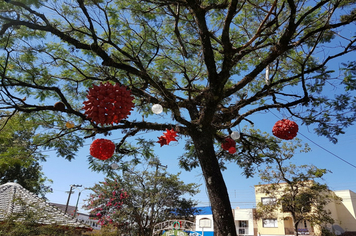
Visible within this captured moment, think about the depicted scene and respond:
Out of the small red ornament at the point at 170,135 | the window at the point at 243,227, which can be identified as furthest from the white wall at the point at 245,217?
the small red ornament at the point at 170,135

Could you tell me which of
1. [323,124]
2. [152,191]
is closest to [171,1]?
[323,124]

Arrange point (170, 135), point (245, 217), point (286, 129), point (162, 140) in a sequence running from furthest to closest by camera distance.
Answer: point (245, 217)
point (286, 129)
point (162, 140)
point (170, 135)

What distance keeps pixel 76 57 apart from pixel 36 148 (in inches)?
90.3

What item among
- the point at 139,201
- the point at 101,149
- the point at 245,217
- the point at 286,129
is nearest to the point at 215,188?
the point at 286,129

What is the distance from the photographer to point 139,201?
42.6 ft

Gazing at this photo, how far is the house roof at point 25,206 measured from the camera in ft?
21.8

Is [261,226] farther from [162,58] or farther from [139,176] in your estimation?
[162,58]

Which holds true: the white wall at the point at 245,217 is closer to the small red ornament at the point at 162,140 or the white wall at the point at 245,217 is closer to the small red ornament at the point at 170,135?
the small red ornament at the point at 162,140

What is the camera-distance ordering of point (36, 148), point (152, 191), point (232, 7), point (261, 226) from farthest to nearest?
point (261, 226), point (152, 191), point (36, 148), point (232, 7)

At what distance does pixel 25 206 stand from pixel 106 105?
541 centimetres

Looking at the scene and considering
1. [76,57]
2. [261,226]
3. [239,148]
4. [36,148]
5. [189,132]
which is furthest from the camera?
[261,226]

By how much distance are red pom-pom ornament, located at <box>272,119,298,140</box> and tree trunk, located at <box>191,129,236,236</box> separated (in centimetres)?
144

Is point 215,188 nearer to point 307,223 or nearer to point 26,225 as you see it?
point 26,225

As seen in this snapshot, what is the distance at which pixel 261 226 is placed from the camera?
87.9 ft
